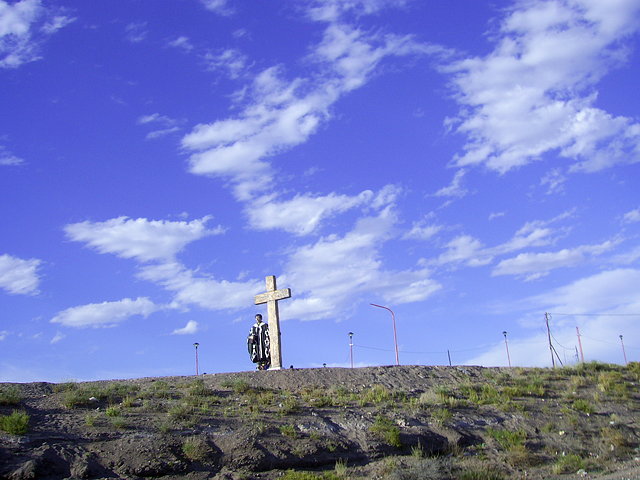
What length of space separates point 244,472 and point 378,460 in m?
→ 3.36

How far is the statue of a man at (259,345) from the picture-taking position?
82.8ft

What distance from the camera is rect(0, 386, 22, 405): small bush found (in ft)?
52.7

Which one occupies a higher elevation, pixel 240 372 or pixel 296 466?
pixel 240 372

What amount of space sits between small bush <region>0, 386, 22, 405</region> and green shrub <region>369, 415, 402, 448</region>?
8.80m

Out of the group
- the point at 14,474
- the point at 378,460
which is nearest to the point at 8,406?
the point at 14,474

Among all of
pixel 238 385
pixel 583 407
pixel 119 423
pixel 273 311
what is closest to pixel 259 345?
pixel 273 311

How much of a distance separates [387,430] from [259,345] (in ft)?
31.9

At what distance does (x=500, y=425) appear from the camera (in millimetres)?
18562

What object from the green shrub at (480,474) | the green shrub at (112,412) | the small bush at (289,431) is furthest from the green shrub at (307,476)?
the green shrub at (112,412)

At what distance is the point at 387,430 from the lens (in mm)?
16750

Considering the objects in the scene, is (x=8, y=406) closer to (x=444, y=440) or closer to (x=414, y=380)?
(x=444, y=440)

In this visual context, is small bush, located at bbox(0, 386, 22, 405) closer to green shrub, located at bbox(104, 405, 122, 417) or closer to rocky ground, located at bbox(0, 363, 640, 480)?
rocky ground, located at bbox(0, 363, 640, 480)

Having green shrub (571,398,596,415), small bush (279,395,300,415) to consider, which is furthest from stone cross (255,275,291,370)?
green shrub (571,398,596,415)

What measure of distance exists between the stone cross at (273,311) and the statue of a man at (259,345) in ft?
3.71
